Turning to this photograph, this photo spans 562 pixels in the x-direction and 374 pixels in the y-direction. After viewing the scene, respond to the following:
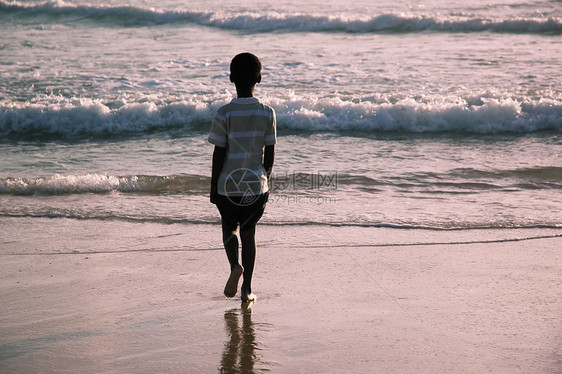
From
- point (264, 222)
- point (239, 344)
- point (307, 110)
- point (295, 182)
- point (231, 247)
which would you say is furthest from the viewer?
point (307, 110)

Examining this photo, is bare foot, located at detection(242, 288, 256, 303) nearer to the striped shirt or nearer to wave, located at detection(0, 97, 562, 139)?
the striped shirt

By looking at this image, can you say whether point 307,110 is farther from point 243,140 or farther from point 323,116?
point 243,140

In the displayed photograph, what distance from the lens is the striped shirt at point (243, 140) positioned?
3.39 meters

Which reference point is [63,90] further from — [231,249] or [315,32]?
[231,249]

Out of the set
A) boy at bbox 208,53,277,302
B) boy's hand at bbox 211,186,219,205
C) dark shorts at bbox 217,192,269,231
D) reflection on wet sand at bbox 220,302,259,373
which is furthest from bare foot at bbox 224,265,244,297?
boy's hand at bbox 211,186,219,205

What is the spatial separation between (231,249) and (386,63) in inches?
433

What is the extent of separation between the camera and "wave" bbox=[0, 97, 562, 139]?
9.98 m

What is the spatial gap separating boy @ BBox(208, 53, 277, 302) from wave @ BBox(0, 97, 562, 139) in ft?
21.4

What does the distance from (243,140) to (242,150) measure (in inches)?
2.3

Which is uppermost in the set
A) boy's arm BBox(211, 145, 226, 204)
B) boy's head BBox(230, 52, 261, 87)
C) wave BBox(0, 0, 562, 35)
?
wave BBox(0, 0, 562, 35)

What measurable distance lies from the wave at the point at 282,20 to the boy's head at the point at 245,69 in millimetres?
14911

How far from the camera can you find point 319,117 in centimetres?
1012

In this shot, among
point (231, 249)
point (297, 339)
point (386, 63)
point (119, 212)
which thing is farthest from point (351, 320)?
point (386, 63)

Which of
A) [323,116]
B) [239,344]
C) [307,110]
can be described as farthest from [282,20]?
[239,344]
